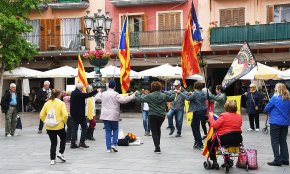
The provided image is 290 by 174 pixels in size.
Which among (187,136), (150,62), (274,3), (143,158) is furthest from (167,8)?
(143,158)

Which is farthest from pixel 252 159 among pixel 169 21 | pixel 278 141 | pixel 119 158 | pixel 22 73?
pixel 169 21

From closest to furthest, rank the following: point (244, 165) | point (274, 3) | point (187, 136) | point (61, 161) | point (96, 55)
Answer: point (244, 165) → point (61, 161) → point (187, 136) → point (96, 55) → point (274, 3)

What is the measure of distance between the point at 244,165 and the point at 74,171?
331 cm

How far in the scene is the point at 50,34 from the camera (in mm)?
31172

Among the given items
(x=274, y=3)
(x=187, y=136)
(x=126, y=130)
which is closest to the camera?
(x=187, y=136)

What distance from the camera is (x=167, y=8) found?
96.9 feet

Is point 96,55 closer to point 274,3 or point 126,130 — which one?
point 126,130

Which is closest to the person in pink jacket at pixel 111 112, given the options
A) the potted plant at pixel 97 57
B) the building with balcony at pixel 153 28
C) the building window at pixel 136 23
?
the potted plant at pixel 97 57

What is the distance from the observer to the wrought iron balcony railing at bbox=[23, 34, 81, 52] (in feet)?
101

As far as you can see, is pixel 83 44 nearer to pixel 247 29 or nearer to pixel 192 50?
pixel 247 29

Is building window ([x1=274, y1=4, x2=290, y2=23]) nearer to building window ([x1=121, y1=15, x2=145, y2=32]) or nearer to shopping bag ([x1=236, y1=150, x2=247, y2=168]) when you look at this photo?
building window ([x1=121, y1=15, x2=145, y2=32])

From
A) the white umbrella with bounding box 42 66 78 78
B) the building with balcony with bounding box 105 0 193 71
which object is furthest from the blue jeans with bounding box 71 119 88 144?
the building with balcony with bounding box 105 0 193 71

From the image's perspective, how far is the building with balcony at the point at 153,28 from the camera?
29.2m

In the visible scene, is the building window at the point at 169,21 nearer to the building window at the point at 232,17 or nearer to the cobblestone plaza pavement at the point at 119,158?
the building window at the point at 232,17
